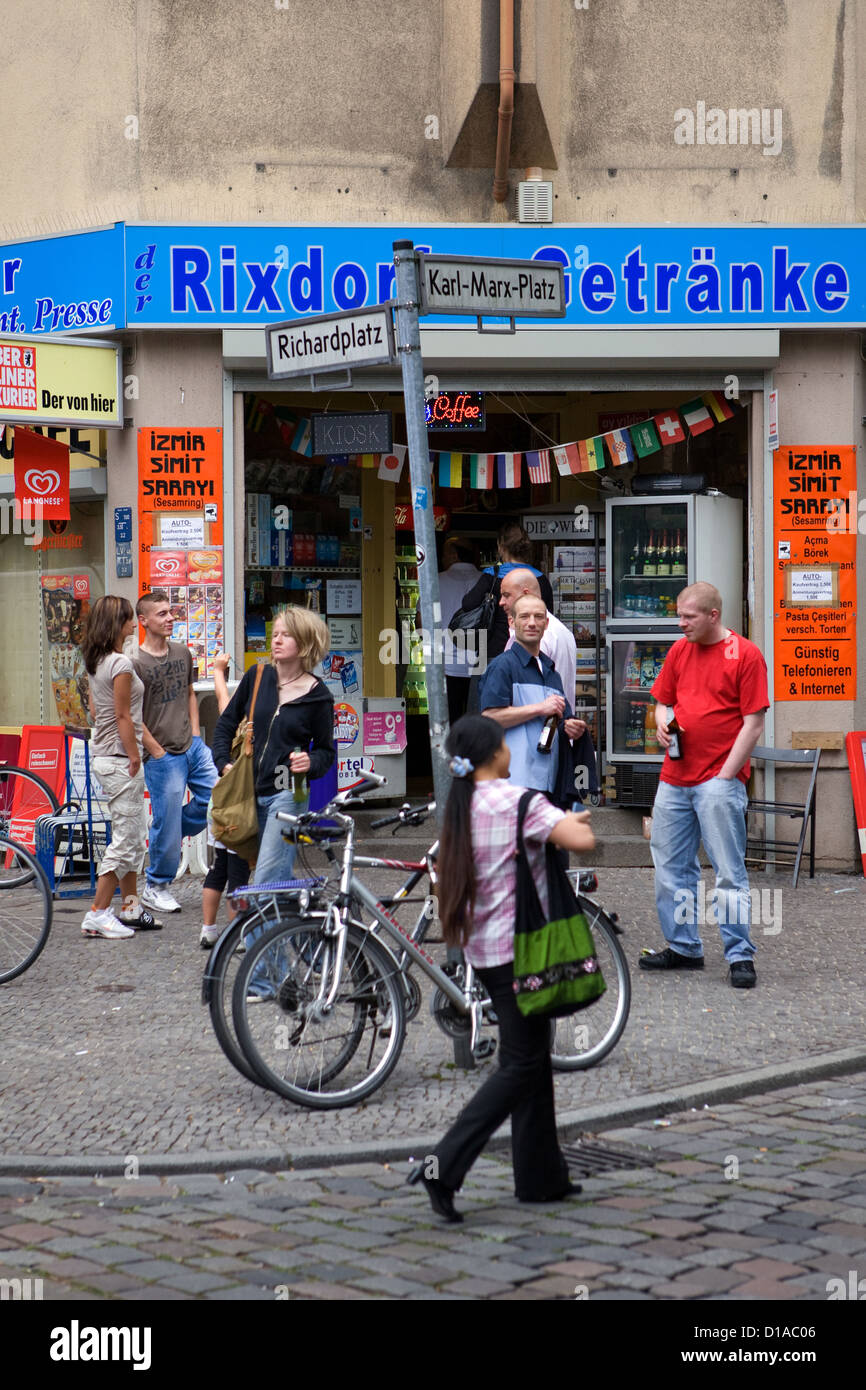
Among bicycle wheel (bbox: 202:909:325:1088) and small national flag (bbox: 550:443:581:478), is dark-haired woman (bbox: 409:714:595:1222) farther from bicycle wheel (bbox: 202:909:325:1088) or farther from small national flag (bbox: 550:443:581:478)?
small national flag (bbox: 550:443:581:478)

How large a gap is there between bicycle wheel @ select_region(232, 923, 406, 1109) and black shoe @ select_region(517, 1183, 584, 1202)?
1.21m

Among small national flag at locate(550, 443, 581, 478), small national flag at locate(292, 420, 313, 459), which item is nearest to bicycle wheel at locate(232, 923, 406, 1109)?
small national flag at locate(550, 443, 581, 478)

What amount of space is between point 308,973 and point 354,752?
7.25 meters

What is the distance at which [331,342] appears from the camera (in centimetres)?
709

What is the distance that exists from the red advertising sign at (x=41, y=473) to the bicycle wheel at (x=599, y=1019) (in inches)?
261

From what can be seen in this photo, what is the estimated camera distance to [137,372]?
11.8 metres

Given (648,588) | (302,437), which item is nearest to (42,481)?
(302,437)

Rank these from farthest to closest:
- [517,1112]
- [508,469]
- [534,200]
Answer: [508,469] → [534,200] → [517,1112]

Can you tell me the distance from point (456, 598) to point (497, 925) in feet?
27.8

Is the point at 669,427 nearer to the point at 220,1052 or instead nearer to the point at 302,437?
the point at 302,437

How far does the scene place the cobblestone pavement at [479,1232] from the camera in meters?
4.39

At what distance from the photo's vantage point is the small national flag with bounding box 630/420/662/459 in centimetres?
1243

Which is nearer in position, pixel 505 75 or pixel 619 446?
pixel 505 75
